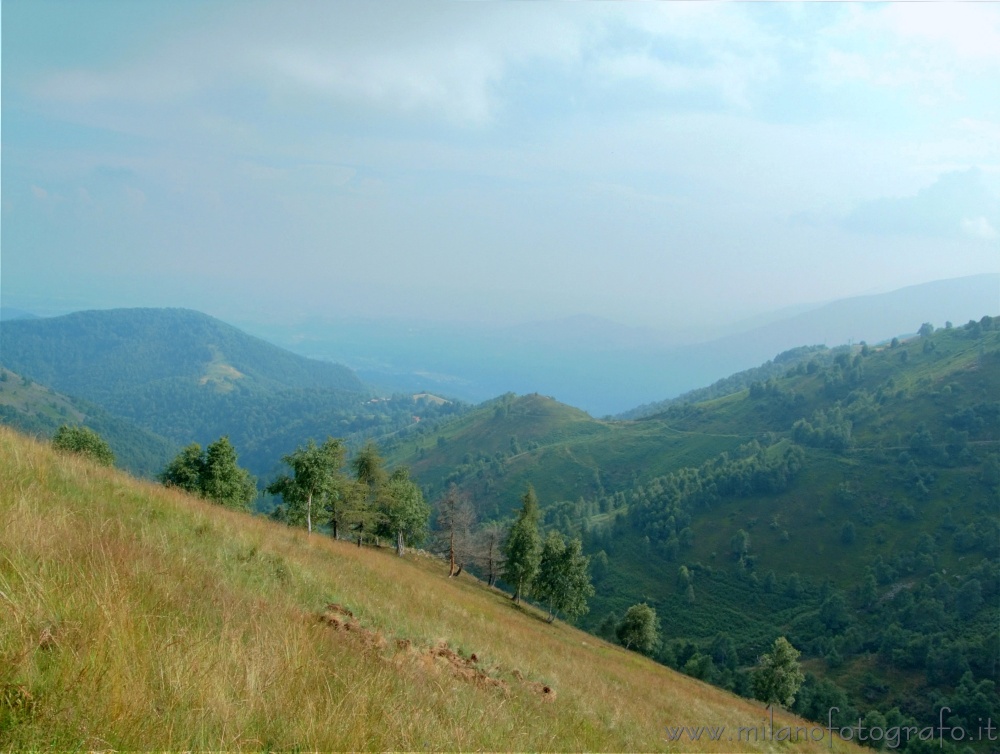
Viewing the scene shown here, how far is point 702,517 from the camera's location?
13700 cm

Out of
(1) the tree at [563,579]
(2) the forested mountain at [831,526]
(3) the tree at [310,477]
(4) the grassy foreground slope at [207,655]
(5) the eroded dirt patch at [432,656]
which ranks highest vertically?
(4) the grassy foreground slope at [207,655]

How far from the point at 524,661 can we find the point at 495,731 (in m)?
6.69

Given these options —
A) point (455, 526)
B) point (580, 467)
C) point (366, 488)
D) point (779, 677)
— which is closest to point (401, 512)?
point (366, 488)

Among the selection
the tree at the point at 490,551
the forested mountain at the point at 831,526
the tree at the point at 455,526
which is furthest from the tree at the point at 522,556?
the forested mountain at the point at 831,526

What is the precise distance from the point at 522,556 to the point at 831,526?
107042 mm

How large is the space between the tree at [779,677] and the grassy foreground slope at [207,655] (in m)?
30.0

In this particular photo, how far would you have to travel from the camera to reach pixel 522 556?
1796 inches

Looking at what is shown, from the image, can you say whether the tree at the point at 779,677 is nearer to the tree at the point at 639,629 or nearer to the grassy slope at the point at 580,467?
the tree at the point at 639,629

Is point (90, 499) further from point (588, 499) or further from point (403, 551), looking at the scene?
point (588, 499)

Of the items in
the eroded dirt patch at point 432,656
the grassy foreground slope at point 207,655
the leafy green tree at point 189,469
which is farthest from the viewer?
the leafy green tree at point 189,469

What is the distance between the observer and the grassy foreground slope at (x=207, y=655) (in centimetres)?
354

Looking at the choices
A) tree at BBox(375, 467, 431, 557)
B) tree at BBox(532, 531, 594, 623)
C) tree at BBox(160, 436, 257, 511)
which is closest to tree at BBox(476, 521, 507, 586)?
tree at BBox(532, 531, 594, 623)

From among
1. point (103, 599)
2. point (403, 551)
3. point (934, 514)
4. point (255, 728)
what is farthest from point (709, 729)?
point (934, 514)

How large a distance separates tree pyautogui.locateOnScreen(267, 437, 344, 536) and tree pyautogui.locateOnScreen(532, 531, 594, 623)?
1968 centimetres
